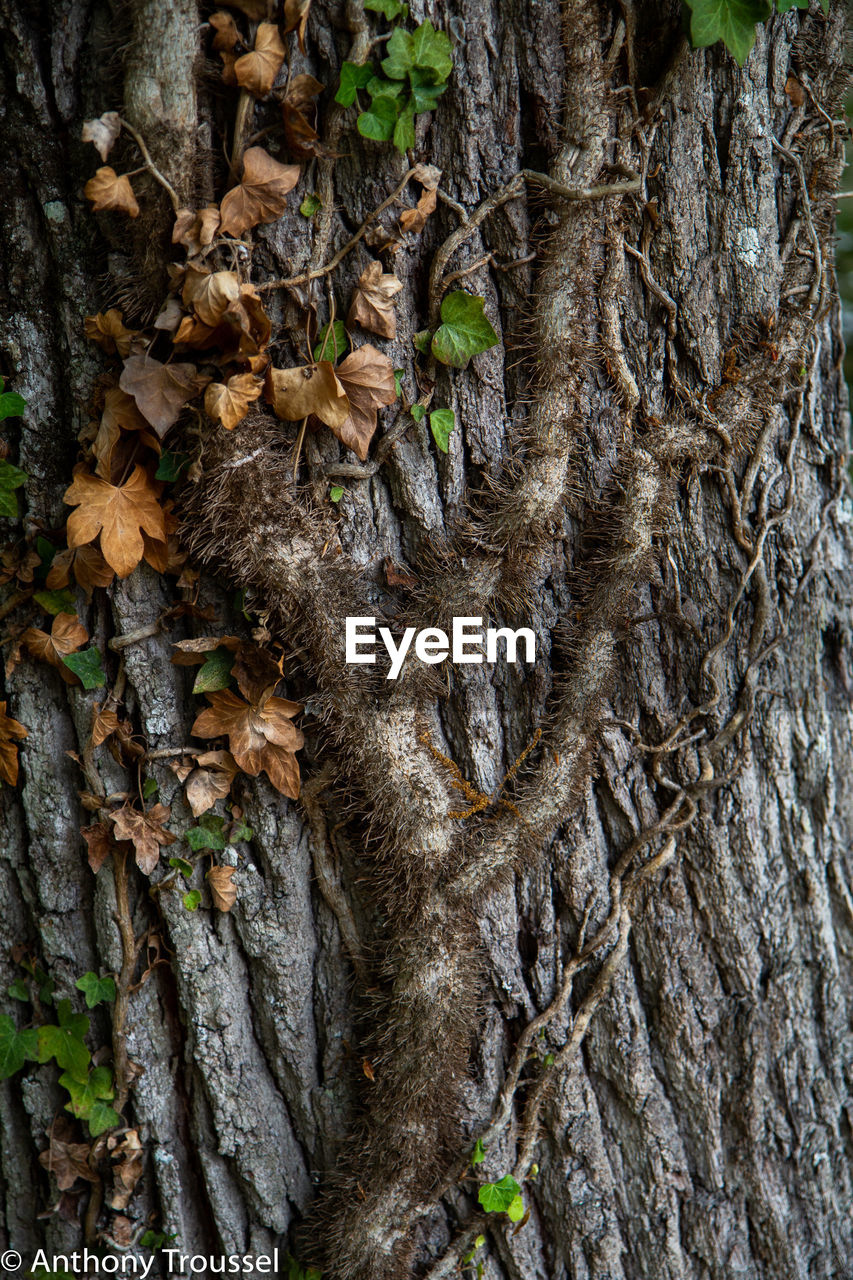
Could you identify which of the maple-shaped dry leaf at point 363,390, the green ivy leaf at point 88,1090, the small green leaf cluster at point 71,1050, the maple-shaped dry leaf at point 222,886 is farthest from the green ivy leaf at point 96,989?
the maple-shaped dry leaf at point 363,390

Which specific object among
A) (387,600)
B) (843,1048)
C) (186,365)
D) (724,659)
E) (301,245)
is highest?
(301,245)

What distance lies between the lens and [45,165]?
3.69ft

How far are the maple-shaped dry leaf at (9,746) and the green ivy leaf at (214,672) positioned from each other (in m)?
0.30

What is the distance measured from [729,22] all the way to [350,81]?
608mm

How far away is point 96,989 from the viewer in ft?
4.12

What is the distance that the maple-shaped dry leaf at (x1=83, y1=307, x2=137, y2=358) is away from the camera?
111 centimetres

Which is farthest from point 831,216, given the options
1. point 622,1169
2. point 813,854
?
point 622,1169

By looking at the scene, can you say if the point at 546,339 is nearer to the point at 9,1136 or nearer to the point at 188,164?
the point at 188,164

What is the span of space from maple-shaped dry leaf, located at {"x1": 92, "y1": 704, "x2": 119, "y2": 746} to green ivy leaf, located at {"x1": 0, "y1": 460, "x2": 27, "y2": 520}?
1.09 feet

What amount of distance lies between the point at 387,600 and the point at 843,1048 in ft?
4.18

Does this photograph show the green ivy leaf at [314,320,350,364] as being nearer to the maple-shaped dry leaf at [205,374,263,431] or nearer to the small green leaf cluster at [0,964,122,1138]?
the maple-shaped dry leaf at [205,374,263,431]

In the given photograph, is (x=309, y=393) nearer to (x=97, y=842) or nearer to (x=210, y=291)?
(x=210, y=291)

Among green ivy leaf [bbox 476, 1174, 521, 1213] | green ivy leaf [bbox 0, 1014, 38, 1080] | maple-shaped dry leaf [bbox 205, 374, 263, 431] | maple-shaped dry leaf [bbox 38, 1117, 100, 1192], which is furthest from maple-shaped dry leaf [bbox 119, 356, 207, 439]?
green ivy leaf [bbox 476, 1174, 521, 1213]

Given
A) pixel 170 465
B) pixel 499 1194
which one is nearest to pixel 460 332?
pixel 170 465
